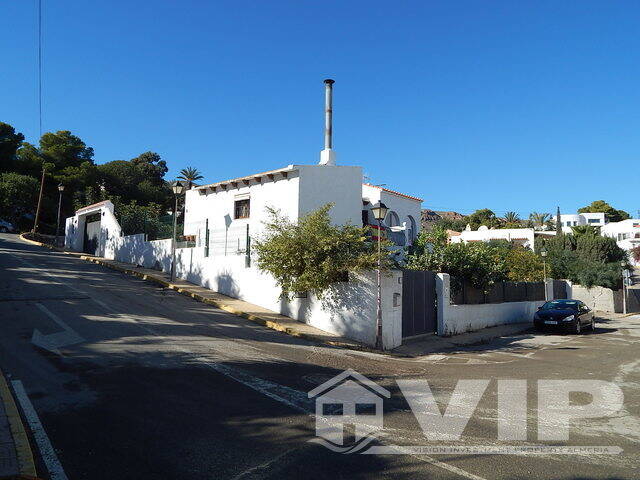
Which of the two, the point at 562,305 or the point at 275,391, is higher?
the point at 562,305

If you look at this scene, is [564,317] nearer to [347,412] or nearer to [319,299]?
[319,299]

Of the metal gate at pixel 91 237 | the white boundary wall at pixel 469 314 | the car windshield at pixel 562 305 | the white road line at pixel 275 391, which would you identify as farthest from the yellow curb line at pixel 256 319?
the metal gate at pixel 91 237

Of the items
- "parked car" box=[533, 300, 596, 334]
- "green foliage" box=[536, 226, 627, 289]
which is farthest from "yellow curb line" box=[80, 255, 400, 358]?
"green foliage" box=[536, 226, 627, 289]

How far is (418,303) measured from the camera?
1488 cm

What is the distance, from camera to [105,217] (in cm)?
3106

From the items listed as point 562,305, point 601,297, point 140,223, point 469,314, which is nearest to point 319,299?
point 469,314

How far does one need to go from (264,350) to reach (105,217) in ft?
83.5

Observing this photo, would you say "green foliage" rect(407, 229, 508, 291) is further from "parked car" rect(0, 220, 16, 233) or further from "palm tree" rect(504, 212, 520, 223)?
"palm tree" rect(504, 212, 520, 223)

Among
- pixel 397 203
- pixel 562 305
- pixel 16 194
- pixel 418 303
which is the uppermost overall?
pixel 16 194

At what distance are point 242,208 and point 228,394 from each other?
22092 mm

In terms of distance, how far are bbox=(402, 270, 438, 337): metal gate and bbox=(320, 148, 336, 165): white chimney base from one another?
12.1 m

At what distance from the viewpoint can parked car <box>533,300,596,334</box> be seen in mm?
18250

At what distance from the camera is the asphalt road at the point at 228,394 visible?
14.4 ft

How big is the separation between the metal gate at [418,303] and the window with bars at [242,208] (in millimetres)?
14572
